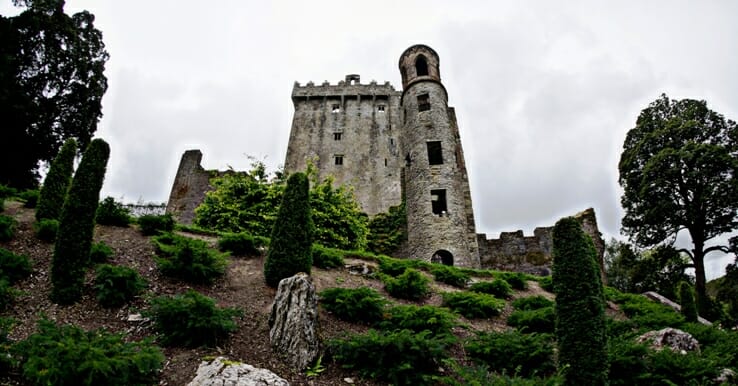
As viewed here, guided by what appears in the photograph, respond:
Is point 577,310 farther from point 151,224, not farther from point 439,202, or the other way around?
point 439,202

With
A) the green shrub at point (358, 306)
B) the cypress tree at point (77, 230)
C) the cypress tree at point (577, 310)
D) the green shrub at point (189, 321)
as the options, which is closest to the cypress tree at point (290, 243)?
the green shrub at point (358, 306)

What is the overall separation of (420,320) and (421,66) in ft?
65.3

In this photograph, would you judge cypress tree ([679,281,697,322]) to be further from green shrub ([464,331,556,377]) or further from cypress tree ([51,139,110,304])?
cypress tree ([51,139,110,304])

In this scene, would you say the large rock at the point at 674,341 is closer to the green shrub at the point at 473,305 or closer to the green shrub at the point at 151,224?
the green shrub at the point at 473,305

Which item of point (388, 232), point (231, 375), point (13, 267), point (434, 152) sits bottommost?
point (231, 375)

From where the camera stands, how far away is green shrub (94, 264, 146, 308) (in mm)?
7086

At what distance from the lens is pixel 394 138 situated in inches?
1318

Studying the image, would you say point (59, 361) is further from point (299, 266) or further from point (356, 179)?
point (356, 179)

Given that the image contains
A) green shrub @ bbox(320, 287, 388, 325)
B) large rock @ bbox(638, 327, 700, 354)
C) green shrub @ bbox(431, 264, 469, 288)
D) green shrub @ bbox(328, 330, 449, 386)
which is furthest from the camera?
green shrub @ bbox(431, 264, 469, 288)

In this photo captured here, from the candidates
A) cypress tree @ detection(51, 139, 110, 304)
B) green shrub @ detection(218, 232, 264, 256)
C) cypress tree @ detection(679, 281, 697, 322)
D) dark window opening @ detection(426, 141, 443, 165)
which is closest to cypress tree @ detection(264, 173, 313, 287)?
green shrub @ detection(218, 232, 264, 256)

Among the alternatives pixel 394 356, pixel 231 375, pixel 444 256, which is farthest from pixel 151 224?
pixel 444 256

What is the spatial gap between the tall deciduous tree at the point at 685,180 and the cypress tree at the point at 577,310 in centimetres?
1491

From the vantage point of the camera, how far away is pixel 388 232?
2188cm

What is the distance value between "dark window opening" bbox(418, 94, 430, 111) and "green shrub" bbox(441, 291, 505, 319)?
14407 millimetres
